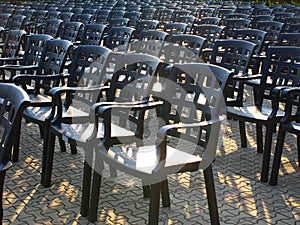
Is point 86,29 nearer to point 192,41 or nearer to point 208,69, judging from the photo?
point 192,41

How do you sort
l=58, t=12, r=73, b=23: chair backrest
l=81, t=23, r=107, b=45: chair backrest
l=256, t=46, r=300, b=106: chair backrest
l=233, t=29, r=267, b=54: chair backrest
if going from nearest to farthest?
l=256, t=46, r=300, b=106: chair backrest
l=233, t=29, r=267, b=54: chair backrest
l=81, t=23, r=107, b=45: chair backrest
l=58, t=12, r=73, b=23: chair backrest

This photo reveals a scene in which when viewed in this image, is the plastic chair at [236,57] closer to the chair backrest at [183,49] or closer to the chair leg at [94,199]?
the chair backrest at [183,49]

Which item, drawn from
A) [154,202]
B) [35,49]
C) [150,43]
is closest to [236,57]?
[150,43]

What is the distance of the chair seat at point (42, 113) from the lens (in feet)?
16.3

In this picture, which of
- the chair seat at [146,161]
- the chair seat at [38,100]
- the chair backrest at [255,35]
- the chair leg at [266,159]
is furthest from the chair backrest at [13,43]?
the chair leg at [266,159]

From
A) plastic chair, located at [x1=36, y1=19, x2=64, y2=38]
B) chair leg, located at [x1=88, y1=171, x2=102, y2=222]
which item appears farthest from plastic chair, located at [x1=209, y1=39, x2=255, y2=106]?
plastic chair, located at [x1=36, y1=19, x2=64, y2=38]

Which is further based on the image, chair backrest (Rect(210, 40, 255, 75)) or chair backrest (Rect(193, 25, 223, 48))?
chair backrest (Rect(193, 25, 223, 48))

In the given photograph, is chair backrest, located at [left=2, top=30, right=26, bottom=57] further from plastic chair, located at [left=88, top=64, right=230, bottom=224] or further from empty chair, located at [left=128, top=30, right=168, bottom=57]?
plastic chair, located at [left=88, top=64, right=230, bottom=224]

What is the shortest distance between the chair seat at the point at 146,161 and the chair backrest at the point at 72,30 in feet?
13.0

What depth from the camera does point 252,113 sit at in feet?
17.9

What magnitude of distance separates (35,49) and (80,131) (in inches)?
83.9

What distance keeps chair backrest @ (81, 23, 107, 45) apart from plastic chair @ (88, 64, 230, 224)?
3051 mm

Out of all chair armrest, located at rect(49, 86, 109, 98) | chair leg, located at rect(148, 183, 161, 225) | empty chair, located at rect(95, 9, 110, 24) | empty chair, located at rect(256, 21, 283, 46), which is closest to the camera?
chair leg, located at rect(148, 183, 161, 225)

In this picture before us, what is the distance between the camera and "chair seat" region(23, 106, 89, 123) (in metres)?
4.97
